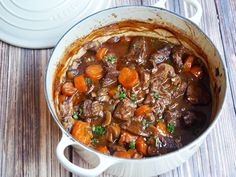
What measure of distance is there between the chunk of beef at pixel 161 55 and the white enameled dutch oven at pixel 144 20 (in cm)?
10

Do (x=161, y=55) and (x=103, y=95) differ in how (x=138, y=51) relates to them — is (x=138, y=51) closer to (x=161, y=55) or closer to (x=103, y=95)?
(x=161, y=55)

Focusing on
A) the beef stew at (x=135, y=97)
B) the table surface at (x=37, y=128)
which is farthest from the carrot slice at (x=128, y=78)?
the table surface at (x=37, y=128)

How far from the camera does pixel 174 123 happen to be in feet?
5.81

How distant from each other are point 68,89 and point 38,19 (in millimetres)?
402

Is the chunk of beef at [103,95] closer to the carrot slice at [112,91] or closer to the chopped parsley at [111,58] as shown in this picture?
the carrot slice at [112,91]

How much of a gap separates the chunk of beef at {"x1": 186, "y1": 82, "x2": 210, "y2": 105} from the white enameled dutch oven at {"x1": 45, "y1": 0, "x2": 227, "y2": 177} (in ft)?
0.11

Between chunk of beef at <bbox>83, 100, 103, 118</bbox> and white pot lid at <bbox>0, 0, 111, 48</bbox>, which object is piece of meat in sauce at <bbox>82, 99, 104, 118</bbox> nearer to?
chunk of beef at <bbox>83, 100, 103, 118</bbox>

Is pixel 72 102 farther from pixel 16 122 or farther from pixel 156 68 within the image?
pixel 156 68


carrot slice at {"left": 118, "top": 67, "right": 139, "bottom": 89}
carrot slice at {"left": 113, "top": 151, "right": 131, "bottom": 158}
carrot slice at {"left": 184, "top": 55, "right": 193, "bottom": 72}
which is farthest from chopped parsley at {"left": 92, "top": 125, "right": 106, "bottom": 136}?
carrot slice at {"left": 184, "top": 55, "right": 193, "bottom": 72}

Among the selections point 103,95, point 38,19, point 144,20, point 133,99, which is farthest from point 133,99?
point 38,19

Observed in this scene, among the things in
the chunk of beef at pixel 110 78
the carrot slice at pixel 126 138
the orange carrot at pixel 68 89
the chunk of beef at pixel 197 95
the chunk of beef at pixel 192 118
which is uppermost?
the chunk of beef at pixel 110 78

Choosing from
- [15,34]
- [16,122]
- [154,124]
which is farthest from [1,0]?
[154,124]

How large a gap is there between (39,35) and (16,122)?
41 cm

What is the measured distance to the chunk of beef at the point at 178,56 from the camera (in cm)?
190
